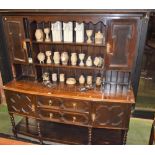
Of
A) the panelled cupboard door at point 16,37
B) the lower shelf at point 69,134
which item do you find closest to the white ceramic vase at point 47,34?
the panelled cupboard door at point 16,37

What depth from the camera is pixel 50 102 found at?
7.61 ft

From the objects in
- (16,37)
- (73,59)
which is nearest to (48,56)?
(73,59)

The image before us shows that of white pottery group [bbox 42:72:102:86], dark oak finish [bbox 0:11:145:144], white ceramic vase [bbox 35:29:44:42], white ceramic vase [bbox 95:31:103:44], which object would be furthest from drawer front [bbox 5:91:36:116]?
white ceramic vase [bbox 95:31:103:44]

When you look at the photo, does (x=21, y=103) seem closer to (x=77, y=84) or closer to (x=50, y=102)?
(x=50, y=102)

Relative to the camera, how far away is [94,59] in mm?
2350

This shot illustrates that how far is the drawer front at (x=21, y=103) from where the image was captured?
2.39 m

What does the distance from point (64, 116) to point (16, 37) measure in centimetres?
115

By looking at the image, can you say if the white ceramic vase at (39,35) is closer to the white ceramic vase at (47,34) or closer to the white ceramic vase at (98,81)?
the white ceramic vase at (47,34)

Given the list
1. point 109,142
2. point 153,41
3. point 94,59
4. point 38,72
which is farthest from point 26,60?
point 153,41

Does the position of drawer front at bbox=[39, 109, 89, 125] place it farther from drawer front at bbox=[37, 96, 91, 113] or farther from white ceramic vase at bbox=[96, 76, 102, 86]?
white ceramic vase at bbox=[96, 76, 102, 86]

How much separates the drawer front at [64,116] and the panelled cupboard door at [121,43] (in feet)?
2.31

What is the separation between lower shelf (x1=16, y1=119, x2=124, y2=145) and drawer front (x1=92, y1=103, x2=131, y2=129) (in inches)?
14.0
